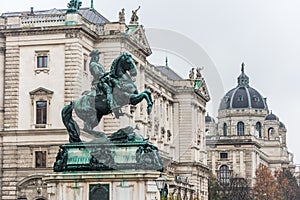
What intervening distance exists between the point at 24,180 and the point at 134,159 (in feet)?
147

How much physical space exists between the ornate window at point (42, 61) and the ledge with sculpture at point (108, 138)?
42827 mm

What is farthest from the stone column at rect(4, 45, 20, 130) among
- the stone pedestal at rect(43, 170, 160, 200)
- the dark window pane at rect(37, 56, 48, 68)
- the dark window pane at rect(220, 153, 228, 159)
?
the dark window pane at rect(220, 153, 228, 159)

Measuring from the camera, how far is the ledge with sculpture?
121 ft

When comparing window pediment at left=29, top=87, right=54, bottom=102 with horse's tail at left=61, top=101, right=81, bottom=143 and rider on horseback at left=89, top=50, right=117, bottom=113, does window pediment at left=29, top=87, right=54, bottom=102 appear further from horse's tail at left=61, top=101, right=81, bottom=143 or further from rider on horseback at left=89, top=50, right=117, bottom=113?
horse's tail at left=61, top=101, right=81, bottom=143

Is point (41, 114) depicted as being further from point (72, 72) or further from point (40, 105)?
point (72, 72)

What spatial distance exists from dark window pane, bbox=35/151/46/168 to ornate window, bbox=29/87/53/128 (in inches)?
96.4

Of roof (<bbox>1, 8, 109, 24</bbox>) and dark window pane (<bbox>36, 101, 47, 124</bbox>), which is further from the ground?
roof (<bbox>1, 8, 109, 24</bbox>)

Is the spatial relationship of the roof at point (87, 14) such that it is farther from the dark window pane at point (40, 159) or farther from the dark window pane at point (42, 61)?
the dark window pane at point (40, 159)

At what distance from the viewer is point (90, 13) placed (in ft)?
310

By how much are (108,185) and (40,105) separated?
1810 inches

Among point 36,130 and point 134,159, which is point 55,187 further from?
point 36,130

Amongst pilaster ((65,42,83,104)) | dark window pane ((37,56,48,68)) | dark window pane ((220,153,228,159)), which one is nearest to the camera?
pilaster ((65,42,83,104))

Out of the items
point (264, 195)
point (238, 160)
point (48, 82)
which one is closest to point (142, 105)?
point (48, 82)

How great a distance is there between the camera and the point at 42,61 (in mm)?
82312
